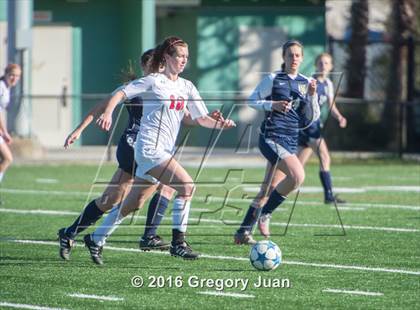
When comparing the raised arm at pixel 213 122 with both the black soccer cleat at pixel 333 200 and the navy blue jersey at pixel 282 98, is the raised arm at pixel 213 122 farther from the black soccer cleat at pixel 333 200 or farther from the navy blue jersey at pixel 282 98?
the black soccer cleat at pixel 333 200

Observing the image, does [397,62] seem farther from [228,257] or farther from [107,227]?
[107,227]

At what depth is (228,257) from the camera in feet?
35.6

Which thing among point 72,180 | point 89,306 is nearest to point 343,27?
point 72,180

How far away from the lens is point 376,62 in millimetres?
28297

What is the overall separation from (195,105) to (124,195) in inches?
40.8

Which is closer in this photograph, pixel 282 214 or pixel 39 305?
pixel 39 305

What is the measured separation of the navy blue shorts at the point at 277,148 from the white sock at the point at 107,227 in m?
1.95

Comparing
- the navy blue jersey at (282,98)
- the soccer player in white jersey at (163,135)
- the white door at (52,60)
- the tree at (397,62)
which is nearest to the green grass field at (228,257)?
the soccer player in white jersey at (163,135)

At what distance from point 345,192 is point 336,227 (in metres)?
4.53

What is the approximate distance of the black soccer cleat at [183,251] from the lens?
34.5 feet

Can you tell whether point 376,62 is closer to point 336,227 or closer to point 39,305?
point 336,227

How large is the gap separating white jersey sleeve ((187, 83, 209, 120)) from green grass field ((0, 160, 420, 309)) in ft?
4.30

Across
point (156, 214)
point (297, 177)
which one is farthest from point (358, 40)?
point (156, 214)

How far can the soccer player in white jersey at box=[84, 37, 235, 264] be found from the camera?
10.3 meters
